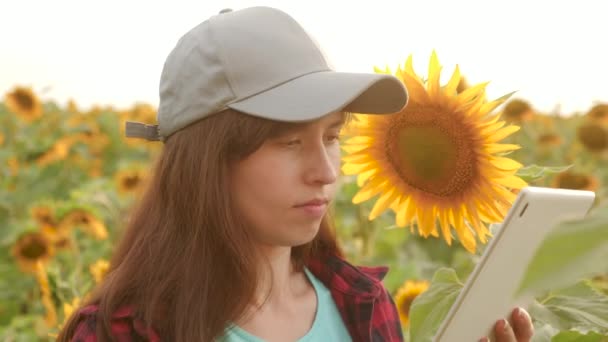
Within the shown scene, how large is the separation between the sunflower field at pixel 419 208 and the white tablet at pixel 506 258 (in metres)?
0.05

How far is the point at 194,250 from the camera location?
2.94 feet

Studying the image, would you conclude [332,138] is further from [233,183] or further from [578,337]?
[578,337]

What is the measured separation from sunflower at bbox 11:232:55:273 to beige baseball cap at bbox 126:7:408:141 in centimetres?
138

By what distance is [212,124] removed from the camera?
88 centimetres

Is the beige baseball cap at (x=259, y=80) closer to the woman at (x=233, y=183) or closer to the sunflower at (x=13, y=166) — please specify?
the woman at (x=233, y=183)

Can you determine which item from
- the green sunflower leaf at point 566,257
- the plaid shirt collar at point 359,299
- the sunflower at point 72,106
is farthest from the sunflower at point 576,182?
the sunflower at point 72,106

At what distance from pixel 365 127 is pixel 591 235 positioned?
0.81 metres

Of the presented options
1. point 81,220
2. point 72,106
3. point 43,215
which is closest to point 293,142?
point 81,220

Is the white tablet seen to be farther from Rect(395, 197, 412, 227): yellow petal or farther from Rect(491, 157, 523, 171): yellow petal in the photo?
Rect(395, 197, 412, 227): yellow petal

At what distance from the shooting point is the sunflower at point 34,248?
2.18 m

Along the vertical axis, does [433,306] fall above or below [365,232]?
above

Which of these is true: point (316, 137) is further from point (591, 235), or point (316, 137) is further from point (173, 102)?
point (591, 235)

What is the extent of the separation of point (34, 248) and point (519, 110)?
2.19 m

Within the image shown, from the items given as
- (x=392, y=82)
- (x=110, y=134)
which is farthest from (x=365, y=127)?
(x=110, y=134)
